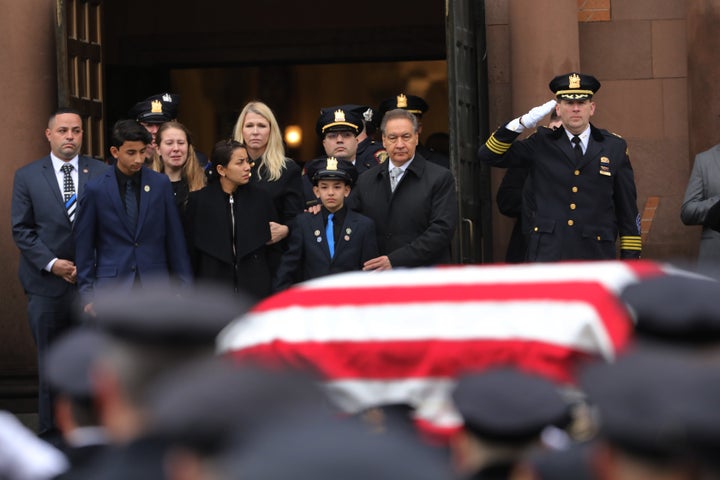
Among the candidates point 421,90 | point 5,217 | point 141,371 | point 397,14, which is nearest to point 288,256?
point 5,217

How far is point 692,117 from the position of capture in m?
9.77

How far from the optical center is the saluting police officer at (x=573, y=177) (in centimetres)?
818

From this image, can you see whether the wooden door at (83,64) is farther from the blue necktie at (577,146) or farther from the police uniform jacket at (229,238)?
the blue necktie at (577,146)

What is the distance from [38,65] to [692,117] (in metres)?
4.30

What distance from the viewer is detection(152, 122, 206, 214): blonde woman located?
27.3 feet

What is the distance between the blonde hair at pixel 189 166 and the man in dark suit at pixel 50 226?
352mm

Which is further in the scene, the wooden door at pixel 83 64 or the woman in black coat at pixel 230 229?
the wooden door at pixel 83 64

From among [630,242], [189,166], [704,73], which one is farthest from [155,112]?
[704,73]

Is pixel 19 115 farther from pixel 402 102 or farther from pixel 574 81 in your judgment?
pixel 574 81

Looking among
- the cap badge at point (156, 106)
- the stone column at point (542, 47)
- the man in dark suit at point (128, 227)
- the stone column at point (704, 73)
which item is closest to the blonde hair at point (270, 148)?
the cap badge at point (156, 106)

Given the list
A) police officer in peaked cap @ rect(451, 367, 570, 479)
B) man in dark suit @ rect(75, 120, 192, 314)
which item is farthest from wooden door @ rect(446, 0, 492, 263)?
police officer in peaked cap @ rect(451, 367, 570, 479)

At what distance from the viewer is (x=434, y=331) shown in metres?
4.21

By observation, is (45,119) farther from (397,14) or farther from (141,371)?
(141,371)

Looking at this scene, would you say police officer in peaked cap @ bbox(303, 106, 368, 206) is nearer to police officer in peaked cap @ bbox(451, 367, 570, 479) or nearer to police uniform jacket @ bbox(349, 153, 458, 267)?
police uniform jacket @ bbox(349, 153, 458, 267)
